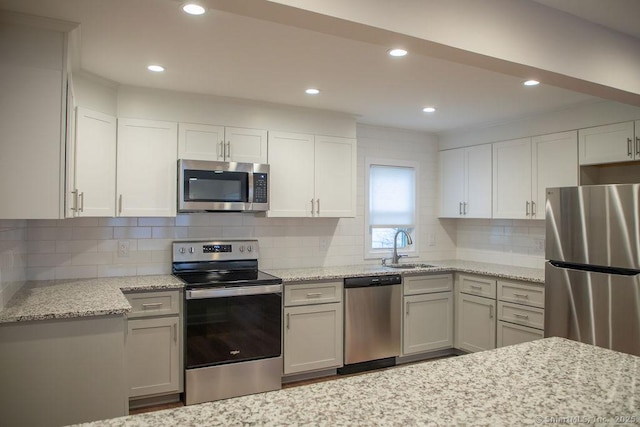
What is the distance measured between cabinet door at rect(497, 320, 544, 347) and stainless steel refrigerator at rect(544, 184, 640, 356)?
0.25 metres

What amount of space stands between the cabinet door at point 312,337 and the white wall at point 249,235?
66 cm

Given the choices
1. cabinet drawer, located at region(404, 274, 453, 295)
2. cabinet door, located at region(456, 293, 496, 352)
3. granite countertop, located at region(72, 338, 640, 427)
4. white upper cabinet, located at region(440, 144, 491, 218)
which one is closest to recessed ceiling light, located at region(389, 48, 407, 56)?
granite countertop, located at region(72, 338, 640, 427)

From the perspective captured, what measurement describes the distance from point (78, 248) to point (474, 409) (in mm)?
3243

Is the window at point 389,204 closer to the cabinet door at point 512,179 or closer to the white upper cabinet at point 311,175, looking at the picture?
the white upper cabinet at point 311,175

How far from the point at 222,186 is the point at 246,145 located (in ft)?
1.40

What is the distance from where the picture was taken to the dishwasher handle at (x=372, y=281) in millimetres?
3973

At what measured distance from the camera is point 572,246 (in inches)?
132

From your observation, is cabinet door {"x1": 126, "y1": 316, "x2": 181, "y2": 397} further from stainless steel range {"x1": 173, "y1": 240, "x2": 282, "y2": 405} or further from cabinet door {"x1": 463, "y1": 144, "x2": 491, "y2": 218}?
cabinet door {"x1": 463, "y1": 144, "x2": 491, "y2": 218}

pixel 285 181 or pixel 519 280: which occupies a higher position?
pixel 285 181

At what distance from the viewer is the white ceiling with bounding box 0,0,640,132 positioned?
7.27 ft

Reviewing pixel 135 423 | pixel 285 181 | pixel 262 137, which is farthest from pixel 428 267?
pixel 135 423

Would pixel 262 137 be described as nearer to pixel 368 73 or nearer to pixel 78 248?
pixel 368 73

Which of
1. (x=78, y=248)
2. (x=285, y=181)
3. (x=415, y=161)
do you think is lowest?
(x=78, y=248)

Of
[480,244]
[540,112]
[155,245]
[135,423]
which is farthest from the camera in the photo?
[480,244]
